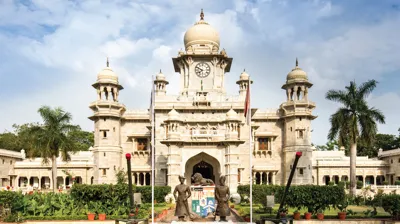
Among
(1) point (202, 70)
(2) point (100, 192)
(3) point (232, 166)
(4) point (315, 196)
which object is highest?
(1) point (202, 70)

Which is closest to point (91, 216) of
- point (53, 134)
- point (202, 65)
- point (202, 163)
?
point (53, 134)

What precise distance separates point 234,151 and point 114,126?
15042 millimetres

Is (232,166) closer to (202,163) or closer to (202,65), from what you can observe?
(202,163)

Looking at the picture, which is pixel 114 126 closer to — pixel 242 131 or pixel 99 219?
pixel 242 131

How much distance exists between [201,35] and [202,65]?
3583 mm

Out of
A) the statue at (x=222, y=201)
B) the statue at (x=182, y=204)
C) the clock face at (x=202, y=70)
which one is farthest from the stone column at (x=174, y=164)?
the statue at (x=222, y=201)

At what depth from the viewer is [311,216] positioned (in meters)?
21.8

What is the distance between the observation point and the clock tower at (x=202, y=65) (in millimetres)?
46500

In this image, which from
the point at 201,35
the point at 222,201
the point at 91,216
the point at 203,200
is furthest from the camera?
the point at 201,35

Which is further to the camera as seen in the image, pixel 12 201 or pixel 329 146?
pixel 329 146

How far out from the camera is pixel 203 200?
2016cm

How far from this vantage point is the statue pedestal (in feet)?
65.7

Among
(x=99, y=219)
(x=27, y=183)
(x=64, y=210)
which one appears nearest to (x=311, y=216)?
(x=99, y=219)

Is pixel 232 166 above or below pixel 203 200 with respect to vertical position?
above
